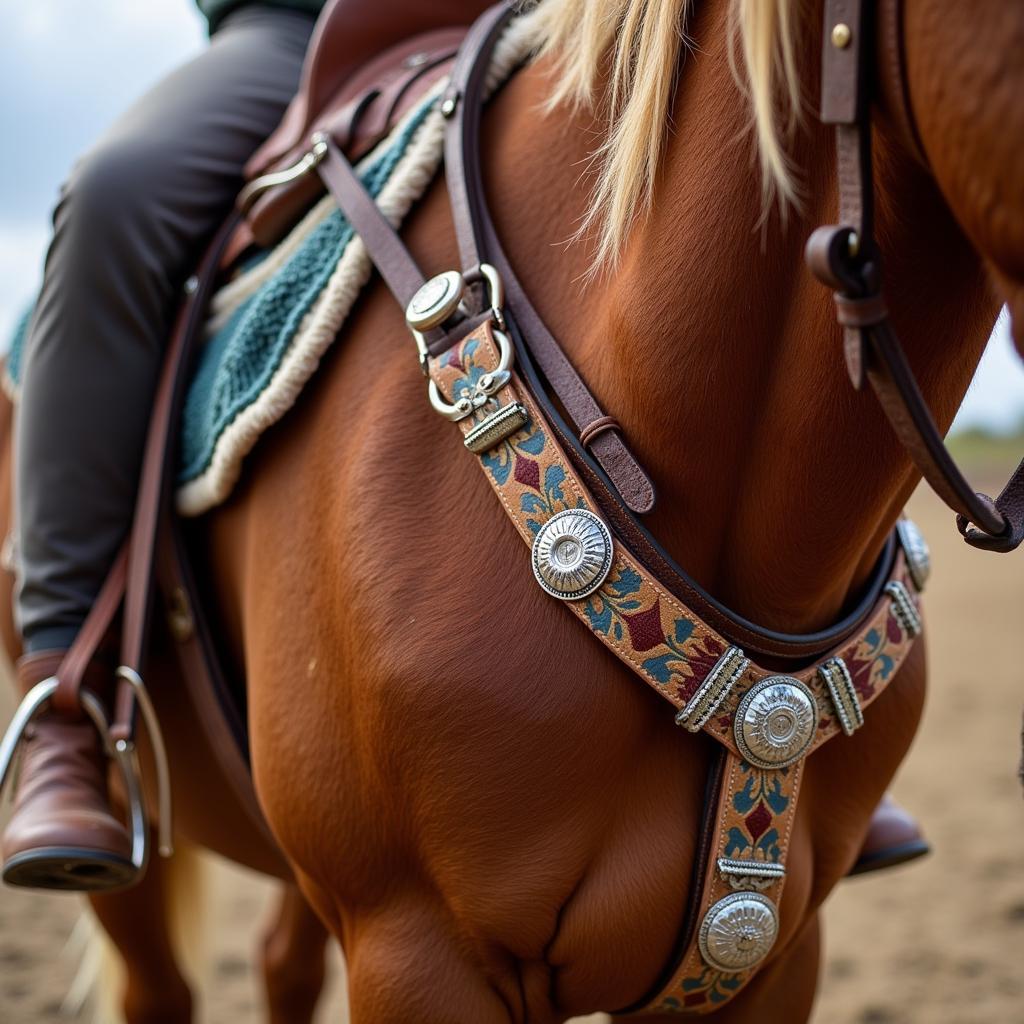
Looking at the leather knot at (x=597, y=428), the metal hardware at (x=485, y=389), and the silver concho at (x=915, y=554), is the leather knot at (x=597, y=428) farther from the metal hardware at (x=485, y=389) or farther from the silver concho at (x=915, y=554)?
the silver concho at (x=915, y=554)

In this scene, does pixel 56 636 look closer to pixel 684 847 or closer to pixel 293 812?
pixel 293 812

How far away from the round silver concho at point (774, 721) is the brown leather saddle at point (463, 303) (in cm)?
4

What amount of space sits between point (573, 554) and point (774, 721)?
266mm

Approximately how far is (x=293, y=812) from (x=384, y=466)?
42 cm

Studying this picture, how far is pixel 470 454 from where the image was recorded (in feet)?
4.02

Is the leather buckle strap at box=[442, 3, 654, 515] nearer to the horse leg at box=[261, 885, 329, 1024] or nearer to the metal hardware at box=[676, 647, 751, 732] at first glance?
the metal hardware at box=[676, 647, 751, 732]

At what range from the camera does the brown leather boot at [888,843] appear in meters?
1.74

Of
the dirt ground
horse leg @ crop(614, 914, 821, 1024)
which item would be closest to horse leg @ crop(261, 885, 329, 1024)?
the dirt ground

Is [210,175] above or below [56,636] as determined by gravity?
above

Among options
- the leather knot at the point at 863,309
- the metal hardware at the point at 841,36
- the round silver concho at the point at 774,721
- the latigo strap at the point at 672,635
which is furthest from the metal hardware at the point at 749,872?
the metal hardware at the point at 841,36

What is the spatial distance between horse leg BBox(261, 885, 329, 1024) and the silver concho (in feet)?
5.86

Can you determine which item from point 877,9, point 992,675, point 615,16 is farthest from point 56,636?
point 992,675

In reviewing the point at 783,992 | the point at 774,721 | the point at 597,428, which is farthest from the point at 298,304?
the point at 783,992

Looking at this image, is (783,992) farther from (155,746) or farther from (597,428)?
(155,746)
